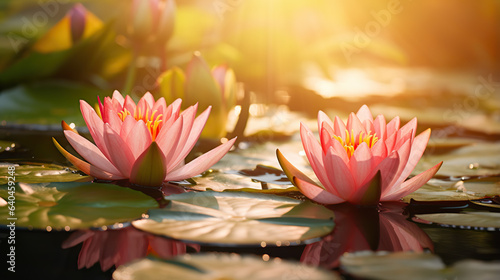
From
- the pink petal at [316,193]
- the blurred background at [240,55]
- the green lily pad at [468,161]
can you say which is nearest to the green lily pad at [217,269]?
the pink petal at [316,193]

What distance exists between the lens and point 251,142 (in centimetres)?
178

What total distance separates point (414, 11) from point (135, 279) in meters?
6.96

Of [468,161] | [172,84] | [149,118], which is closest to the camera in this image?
[149,118]

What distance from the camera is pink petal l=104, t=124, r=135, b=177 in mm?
1030

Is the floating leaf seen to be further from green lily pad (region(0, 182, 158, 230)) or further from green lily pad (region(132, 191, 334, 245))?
green lily pad (region(0, 182, 158, 230))

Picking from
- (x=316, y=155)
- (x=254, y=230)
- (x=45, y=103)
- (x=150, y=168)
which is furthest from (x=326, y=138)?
(x=45, y=103)

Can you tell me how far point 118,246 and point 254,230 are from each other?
0.22m

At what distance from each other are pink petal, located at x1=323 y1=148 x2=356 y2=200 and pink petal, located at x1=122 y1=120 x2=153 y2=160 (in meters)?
0.36

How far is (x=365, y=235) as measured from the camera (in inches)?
35.6

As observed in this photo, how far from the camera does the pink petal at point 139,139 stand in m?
1.02

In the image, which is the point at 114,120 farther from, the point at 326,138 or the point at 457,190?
the point at 457,190

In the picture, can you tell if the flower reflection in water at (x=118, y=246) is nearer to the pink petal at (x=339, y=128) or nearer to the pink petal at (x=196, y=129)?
the pink petal at (x=196, y=129)

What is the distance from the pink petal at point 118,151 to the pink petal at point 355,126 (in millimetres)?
472

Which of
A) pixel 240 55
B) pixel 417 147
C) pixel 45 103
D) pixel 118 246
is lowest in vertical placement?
pixel 118 246
